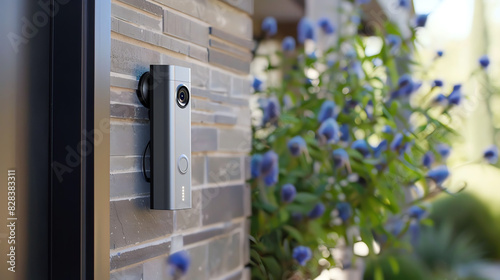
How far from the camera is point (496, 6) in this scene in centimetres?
732

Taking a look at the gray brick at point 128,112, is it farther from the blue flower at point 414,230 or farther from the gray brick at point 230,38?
the blue flower at point 414,230

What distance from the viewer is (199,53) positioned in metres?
1.31

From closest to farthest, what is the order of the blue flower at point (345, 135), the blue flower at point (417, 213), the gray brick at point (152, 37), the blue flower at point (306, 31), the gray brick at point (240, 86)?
the gray brick at point (152, 37)
the gray brick at point (240, 86)
the blue flower at point (345, 135)
the blue flower at point (417, 213)
the blue flower at point (306, 31)

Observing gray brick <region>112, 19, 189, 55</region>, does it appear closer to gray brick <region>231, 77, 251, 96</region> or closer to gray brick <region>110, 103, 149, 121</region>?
gray brick <region>110, 103, 149, 121</region>

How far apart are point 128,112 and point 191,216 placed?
1.10 feet

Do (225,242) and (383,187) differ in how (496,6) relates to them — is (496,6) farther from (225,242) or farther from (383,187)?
(225,242)

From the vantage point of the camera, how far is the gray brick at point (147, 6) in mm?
1078

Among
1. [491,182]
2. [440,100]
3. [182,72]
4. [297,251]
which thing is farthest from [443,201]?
[182,72]

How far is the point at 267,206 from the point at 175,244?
624mm

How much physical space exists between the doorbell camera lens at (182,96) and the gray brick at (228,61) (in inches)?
10.1

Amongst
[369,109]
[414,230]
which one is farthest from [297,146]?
[414,230]

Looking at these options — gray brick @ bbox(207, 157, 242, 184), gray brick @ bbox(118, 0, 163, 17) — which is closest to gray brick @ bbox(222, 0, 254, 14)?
gray brick @ bbox(118, 0, 163, 17)

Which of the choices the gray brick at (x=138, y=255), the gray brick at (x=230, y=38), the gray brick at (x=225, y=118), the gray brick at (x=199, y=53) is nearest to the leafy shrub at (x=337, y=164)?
the gray brick at (x=225, y=118)

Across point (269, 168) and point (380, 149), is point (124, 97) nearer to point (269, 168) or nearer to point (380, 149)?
point (269, 168)
